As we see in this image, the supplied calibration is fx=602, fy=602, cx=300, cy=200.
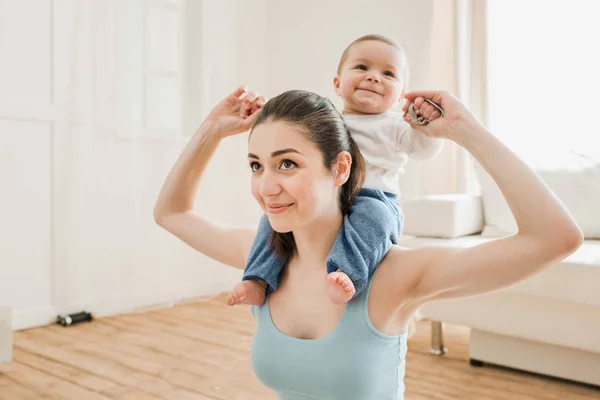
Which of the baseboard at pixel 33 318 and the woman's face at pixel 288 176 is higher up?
the woman's face at pixel 288 176

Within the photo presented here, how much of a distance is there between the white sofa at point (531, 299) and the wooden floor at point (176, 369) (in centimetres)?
Answer: 9

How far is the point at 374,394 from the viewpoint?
1.11m

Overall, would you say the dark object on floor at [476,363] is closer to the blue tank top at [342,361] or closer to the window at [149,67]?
the blue tank top at [342,361]

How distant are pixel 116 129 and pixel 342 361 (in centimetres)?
309

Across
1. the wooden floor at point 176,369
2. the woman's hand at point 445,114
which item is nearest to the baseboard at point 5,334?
the wooden floor at point 176,369

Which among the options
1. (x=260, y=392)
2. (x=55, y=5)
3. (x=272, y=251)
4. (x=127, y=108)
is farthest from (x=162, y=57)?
(x=272, y=251)

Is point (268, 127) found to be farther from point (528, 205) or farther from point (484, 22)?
point (484, 22)

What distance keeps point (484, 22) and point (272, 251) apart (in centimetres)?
331

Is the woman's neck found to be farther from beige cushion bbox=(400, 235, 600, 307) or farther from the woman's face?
beige cushion bbox=(400, 235, 600, 307)

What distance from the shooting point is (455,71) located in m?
3.97

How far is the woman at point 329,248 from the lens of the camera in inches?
36.9

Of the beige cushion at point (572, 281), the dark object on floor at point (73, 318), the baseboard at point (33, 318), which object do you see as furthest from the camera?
the dark object on floor at point (73, 318)

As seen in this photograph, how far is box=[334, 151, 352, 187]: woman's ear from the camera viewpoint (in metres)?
1.08

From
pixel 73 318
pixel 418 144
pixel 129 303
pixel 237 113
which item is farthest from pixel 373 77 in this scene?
pixel 129 303
